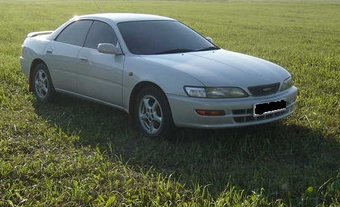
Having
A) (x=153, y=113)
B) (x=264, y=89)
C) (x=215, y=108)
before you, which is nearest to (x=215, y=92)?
(x=215, y=108)

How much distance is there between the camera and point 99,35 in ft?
19.6

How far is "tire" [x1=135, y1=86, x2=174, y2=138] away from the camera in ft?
15.9

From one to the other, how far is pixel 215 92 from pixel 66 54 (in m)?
2.51

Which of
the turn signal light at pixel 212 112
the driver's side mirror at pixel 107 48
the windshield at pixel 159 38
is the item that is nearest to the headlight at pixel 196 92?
the turn signal light at pixel 212 112

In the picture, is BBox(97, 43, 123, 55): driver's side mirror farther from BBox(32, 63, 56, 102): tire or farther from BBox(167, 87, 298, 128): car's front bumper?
BBox(32, 63, 56, 102): tire

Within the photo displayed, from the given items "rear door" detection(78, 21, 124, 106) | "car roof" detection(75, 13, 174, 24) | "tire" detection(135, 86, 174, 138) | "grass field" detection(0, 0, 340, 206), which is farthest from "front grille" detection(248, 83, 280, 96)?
"car roof" detection(75, 13, 174, 24)

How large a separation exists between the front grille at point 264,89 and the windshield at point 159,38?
1227 millimetres

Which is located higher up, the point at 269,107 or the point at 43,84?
the point at 269,107

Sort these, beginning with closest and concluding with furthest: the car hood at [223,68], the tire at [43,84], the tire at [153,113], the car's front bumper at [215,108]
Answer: the car's front bumper at [215,108] < the car hood at [223,68] < the tire at [153,113] < the tire at [43,84]

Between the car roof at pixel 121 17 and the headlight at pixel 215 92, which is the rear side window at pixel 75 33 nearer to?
the car roof at pixel 121 17

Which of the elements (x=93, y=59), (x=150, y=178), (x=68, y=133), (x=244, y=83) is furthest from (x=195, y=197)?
(x=93, y=59)

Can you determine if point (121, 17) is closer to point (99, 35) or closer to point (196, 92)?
point (99, 35)

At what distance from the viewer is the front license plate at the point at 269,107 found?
15.5 feet

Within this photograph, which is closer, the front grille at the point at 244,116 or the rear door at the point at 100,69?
the front grille at the point at 244,116
